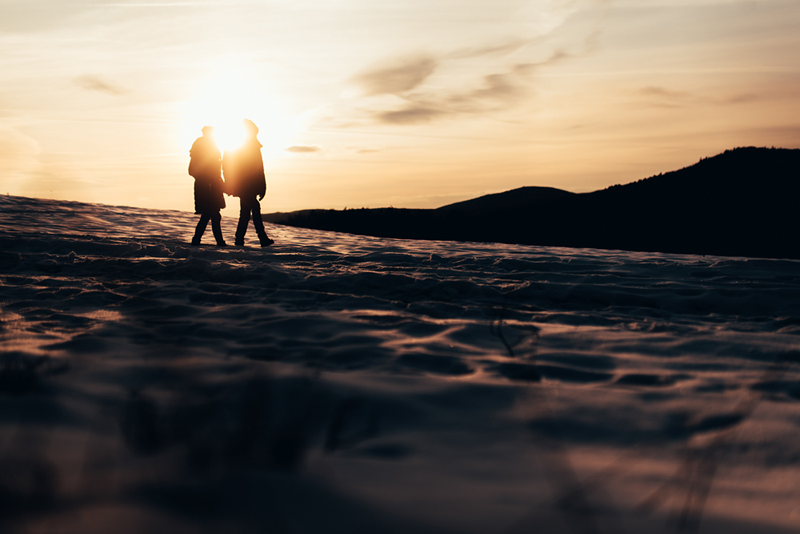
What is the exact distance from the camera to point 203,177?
864 centimetres

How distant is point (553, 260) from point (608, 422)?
18.4 ft

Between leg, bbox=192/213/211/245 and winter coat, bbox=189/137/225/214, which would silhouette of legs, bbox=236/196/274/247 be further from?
leg, bbox=192/213/211/245

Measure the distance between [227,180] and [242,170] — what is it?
323 millimetres

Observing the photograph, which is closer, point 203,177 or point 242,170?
point 203,177

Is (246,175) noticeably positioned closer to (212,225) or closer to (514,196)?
(212,225)

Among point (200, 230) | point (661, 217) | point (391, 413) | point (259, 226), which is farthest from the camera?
point (661, 217)

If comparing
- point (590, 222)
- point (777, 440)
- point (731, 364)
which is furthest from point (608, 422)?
point (590, 222)

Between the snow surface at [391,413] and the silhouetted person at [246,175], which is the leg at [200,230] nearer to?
the silhouetted person at [246,175]

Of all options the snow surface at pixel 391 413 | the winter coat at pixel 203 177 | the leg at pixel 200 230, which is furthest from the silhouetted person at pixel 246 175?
the snow surface at pixel 391 413

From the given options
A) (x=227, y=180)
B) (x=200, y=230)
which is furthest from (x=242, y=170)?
(x=200, y=230)

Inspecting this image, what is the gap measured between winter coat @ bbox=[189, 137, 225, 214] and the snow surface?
4540 mm

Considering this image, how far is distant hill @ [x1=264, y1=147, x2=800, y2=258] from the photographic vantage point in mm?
18703

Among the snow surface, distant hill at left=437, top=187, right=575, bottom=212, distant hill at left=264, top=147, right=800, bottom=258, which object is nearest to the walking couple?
the snow surface

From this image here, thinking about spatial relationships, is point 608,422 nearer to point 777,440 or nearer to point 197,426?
point 777,440
